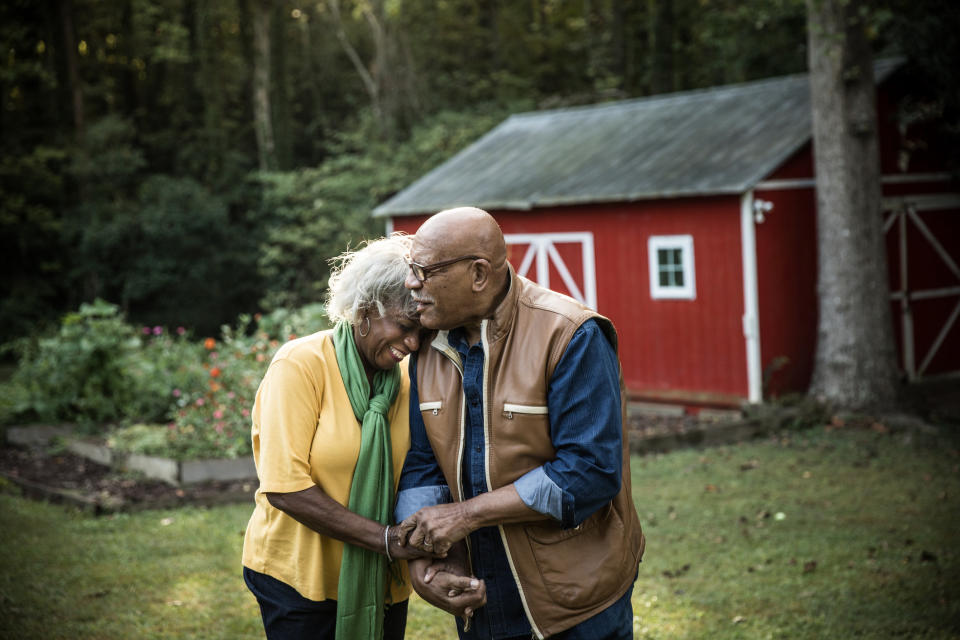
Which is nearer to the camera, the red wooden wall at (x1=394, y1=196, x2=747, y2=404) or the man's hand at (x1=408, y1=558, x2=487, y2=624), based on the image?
the man's hand at (x1=408, y1=558, x2=487, y2=624)

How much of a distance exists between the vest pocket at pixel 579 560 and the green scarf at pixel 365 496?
19.0 inches

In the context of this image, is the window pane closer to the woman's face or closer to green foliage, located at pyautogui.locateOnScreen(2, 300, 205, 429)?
green foliage, located at pyautogui.locateOnScreen(2, 300, 205, 429)

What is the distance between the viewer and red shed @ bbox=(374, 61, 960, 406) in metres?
11.6

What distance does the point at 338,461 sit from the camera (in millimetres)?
2848

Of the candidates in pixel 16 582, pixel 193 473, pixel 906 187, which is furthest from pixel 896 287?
pixel 16 582

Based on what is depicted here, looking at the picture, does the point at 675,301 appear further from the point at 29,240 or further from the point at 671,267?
the point at 29,240

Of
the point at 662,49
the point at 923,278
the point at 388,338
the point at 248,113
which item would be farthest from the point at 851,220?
the point at 248,113

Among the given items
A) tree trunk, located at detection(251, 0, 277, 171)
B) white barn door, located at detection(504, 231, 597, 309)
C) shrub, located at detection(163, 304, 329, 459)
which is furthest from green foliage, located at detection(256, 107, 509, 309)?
shrub, located at detection(163, 304, 329, 459)

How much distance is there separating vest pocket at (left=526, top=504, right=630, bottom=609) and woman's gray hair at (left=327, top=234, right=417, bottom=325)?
77cm

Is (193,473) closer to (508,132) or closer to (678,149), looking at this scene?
(678,149)

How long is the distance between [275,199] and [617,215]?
602 inches

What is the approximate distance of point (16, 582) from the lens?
581 cm

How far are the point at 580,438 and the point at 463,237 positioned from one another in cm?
63

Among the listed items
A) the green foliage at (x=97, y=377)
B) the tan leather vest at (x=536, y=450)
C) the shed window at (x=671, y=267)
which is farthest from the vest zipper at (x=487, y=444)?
the shed window at (x=671, y=267)
